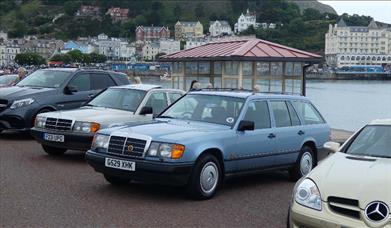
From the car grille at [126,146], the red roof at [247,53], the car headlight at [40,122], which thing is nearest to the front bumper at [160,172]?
the car grille at [126,146]

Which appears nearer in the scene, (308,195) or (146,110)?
(308,195)

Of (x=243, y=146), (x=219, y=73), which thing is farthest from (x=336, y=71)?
(x=243, y=146)

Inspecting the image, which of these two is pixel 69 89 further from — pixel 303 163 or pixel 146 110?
pixel 303 163

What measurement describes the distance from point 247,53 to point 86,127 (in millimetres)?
8675

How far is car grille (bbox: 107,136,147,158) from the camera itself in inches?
311

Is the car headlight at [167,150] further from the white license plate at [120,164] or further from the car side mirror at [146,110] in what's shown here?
the car side mirror at [146,110]

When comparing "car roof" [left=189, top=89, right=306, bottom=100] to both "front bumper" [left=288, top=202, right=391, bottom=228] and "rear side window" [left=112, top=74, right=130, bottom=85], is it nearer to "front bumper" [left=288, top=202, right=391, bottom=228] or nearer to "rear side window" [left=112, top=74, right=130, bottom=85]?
"front bumper" [left=288, top=202, right=391, bottom=228]

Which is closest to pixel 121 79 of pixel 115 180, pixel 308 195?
pixel 115 180

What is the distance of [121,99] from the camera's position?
1241cm

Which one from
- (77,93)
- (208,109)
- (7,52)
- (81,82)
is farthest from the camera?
(7,52)

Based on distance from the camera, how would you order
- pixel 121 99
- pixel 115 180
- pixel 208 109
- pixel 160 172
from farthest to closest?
pixel 121 99 < pixel 208 109 < pixel 115 180 < pixel 160 172

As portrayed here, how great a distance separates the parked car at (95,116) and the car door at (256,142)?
8.15 feet

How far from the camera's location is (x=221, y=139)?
8359mm

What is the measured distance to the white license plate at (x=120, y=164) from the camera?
7840 mm
